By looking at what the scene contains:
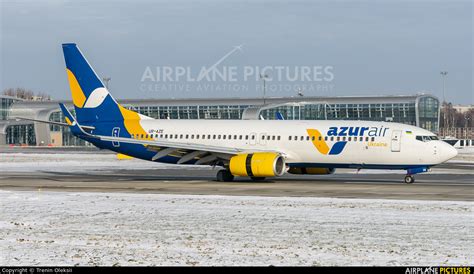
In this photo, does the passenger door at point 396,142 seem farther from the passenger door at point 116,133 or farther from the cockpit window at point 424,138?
the passenger door at point 116,133

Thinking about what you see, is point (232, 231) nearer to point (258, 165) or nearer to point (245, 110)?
point (258, 165)

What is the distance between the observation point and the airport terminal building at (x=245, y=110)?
9806 centimetres

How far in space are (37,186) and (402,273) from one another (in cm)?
2301

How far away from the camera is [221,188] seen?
33.5 metres

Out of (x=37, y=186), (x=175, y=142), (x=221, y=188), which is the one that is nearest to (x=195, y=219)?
(x=221, y=188)

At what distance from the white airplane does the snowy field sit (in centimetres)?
1011

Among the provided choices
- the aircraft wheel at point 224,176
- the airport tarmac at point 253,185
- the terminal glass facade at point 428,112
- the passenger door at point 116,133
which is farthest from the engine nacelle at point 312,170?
the terminal glass facade at point 428,112

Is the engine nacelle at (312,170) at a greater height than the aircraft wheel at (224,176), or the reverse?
the engine nacelle at (312,170)

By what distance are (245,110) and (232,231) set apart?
279 feet

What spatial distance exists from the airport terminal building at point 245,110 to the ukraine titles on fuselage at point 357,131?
60921 millimetres

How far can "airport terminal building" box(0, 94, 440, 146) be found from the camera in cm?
9806

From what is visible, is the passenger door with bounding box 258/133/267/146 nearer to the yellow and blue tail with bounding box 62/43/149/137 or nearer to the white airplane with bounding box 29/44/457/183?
the white airplane with bounding box 29/44/457/183

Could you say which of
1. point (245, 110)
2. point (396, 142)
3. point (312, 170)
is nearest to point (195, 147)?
point (312, 170)

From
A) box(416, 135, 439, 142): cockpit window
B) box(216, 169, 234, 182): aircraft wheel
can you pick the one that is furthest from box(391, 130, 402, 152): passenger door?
box(216, 169, 234, 182): aircraft wheel
